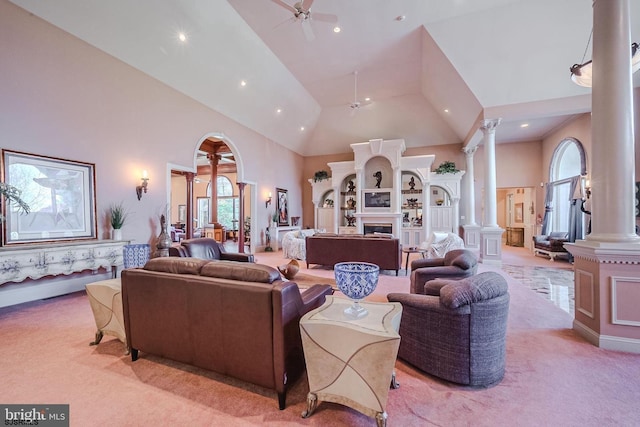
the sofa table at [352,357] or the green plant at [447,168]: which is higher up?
the green plant at [447,168]

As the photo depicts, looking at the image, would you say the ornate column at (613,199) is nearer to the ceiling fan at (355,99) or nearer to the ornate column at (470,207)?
the ceiling fan at (355,99)

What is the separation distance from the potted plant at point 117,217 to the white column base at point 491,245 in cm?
788

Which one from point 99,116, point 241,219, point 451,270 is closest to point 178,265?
point 451,270

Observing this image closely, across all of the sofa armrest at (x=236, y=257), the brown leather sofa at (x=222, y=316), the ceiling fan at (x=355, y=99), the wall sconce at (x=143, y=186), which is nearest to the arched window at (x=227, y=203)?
the ceiling fan at (x=355, y=99)

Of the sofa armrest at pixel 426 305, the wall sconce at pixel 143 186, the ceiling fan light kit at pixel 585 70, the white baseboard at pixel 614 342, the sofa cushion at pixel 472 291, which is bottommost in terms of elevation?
the white baseboard at pixel 614 342

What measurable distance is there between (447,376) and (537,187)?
9957 mm

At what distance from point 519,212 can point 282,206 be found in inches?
376

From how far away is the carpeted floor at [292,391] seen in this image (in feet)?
5.39

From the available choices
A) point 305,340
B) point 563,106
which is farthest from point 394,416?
point 563,106

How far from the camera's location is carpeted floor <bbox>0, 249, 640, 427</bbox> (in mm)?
1642

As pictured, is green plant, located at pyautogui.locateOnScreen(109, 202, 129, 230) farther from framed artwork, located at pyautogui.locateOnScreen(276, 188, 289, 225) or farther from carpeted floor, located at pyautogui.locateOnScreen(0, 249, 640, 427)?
framed artwork, located at pyautogui.locateOnScreen(276, 188, 289, 225)

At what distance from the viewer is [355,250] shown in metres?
5.57

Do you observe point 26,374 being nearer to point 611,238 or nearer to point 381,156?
point 611,238

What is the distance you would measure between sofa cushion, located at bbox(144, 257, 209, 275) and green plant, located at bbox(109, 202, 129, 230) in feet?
10.5
